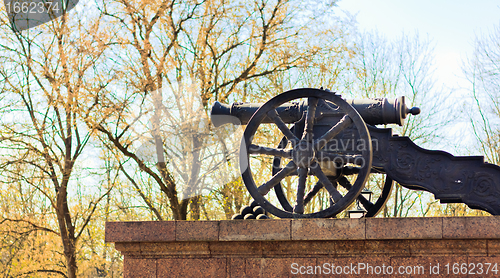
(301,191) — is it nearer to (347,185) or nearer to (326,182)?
(326,182)

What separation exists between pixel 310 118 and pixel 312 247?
1.27 m

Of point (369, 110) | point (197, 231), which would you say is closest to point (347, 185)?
point (369, 110)

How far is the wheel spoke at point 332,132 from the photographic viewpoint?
4.80 m

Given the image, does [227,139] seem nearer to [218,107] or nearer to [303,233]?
[218,107]

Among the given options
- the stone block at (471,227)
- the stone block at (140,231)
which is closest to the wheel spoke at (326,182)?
the stone block at (471,227)

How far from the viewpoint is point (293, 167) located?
192 inches

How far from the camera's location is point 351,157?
478 cm

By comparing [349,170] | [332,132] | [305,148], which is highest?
[332,132]

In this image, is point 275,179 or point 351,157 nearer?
point 351,157

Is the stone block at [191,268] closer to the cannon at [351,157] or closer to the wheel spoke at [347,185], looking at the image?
the cannon at [351,157]

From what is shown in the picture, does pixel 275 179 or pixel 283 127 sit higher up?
pixel 283 127

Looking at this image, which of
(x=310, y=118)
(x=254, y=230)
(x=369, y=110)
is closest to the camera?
(x=254, y=230)

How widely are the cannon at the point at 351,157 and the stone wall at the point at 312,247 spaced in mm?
413

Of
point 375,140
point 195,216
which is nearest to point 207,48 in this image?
point 195,216
